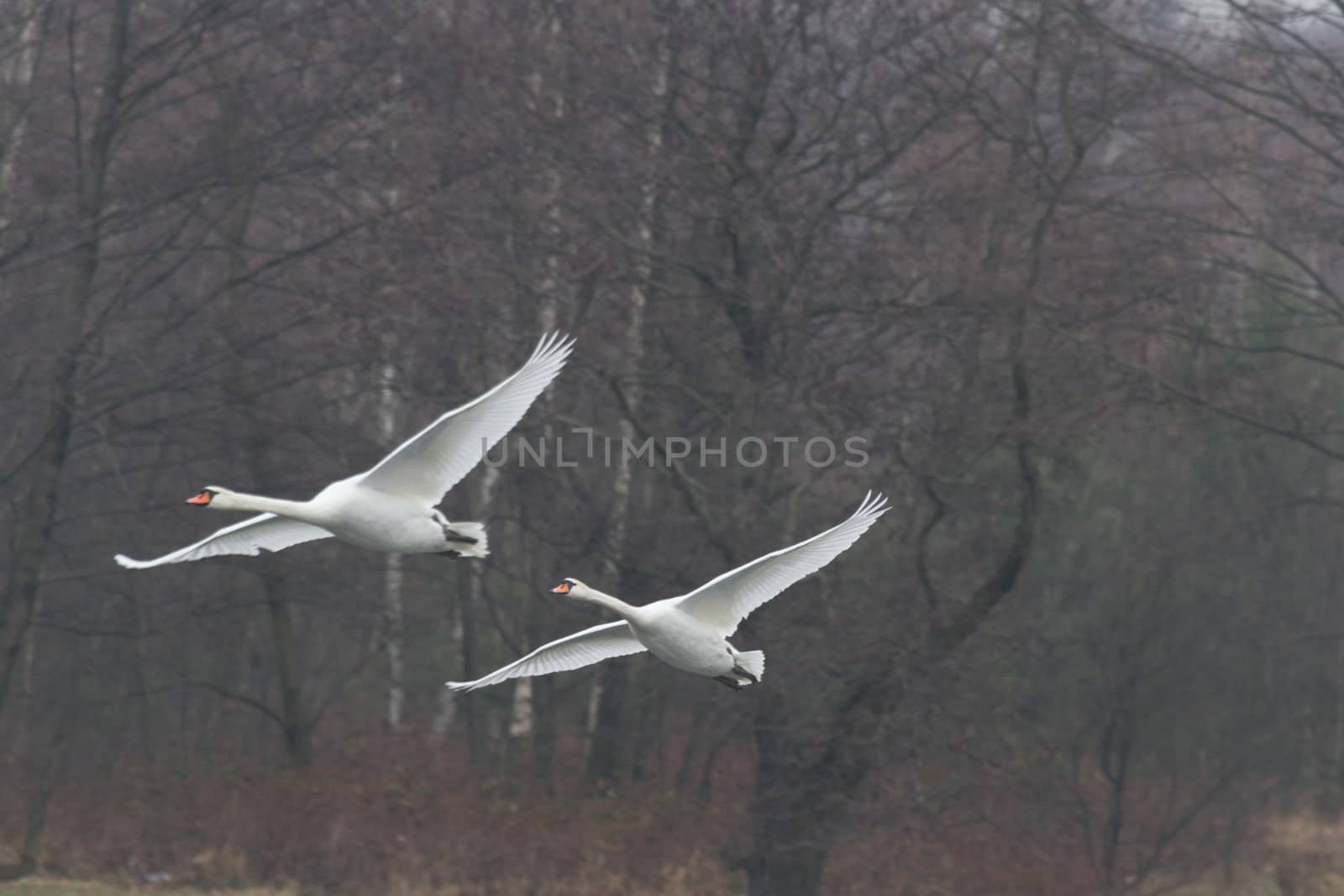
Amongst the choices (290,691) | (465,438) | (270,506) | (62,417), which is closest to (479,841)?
(290,691)

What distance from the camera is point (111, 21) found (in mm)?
15953

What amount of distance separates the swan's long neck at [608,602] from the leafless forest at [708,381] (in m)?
4.40

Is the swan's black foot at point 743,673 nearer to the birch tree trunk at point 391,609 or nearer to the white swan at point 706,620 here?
the white swan at point 706,620

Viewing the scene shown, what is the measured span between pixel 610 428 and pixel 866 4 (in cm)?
547

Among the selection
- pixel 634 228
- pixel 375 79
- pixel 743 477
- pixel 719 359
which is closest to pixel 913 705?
pixel 743 477

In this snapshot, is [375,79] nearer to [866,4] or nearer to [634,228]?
[634,228]

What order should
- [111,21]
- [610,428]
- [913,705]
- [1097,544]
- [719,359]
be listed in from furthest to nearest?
[1097,544] < [610,428] < [111,21] < [719,359] < [913,705]

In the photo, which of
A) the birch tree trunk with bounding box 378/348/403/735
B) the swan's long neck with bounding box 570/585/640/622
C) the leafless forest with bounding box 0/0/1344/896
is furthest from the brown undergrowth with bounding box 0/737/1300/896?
the swan's long neck with bounding box 570/585/640/622

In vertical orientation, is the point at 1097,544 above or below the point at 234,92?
below

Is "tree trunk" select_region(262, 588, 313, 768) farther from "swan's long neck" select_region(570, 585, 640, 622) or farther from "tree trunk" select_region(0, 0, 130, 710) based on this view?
"swan's long neck" select_region(570, 585, 640, 622)

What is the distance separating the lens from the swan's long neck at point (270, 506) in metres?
8.80

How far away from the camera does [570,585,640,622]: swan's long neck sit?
29.0ft

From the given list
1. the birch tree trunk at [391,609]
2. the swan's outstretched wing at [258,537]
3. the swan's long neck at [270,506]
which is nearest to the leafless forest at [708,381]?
the birch tree trunk at [391,609]

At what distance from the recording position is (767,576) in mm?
9375
